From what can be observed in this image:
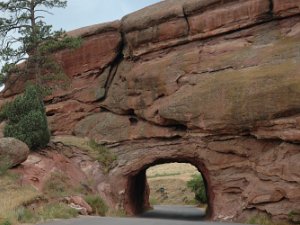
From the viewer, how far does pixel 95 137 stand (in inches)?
1212

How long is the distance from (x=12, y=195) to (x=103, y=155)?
10314 mm

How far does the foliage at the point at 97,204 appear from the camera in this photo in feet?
76.8

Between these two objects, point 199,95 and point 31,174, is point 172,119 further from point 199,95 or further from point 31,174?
point 31,174

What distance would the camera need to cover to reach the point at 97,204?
23781 millimetres

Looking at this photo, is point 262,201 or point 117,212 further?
point 117,212

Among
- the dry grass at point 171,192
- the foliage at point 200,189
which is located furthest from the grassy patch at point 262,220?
Answer: the dry grass at point 171,192

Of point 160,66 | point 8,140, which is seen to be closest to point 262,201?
point 160,66

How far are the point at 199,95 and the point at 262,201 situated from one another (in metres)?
6.60

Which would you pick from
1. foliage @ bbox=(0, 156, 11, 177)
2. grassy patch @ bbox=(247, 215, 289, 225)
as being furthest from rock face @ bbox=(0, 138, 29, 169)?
grassy patch @ bbox=(247, 215, 289, 225)

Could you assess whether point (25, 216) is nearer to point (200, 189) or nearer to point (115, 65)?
point (115, 65)

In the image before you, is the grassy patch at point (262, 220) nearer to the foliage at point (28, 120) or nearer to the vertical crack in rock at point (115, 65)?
the foliage at point (28, 120)

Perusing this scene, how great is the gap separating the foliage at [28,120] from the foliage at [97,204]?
5028 mm

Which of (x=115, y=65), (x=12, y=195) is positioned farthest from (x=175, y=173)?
(x=12, y=195)

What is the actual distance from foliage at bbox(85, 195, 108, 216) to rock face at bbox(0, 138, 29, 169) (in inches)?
158
